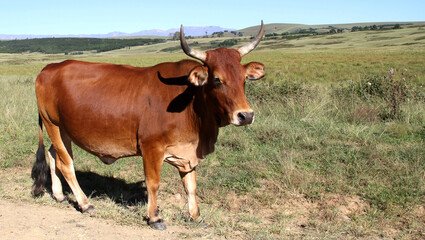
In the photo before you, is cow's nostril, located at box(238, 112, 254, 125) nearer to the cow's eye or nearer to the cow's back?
the cow's eye

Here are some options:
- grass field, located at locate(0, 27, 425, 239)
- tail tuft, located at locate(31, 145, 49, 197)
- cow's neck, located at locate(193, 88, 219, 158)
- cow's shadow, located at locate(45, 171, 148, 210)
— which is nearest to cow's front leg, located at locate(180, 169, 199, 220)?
grass field, located at locate(0, 27, 425, 239)

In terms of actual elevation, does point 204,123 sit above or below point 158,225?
above

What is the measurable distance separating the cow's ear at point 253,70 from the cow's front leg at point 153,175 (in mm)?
1300

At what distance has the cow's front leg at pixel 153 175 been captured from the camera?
4.46m

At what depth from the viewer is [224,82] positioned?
159 inches

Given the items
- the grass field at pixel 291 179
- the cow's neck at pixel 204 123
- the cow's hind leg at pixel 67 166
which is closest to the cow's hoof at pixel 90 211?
the cow's hind leg at pixel 67 166

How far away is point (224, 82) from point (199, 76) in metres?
0.26

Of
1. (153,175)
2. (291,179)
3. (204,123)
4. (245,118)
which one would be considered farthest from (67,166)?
(291,179)

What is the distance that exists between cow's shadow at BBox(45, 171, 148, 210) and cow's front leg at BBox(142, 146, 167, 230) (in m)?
0.86

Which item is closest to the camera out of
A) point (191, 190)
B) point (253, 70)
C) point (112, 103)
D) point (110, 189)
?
point (253, 70)

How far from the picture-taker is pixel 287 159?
21.9 feet

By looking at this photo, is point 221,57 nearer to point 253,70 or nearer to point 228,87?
point 228,87

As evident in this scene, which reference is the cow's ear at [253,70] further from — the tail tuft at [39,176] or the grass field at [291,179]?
the tail tuft at [39,176]

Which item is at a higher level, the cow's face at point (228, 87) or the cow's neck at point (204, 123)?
the cow's face at point (228, 87)
